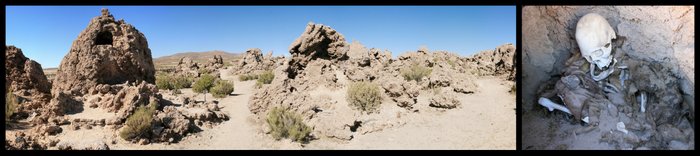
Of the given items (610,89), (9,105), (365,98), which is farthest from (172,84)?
(610,89)

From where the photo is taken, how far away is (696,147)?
491 cm

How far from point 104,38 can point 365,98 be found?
4320 mm

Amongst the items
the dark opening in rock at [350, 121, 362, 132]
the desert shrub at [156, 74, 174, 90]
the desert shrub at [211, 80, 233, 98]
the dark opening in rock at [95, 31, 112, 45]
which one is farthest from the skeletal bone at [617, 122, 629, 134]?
the desert shrub at [156, 74, 174, 90]

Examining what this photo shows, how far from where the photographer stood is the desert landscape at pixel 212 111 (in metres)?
5.29

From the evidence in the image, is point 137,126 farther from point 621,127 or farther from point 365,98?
point 621,127

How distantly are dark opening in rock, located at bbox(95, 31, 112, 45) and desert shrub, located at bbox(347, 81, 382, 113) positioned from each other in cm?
401

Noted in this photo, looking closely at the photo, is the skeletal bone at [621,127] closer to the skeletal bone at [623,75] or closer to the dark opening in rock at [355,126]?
the skeletal bone at [623,75]

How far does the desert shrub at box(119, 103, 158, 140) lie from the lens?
5.20m

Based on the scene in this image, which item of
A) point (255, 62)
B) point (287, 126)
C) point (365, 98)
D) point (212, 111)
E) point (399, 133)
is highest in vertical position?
point (255, 62)

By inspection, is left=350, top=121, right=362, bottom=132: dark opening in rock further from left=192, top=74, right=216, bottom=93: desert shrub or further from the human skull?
left=192, top=74, right=216, bottom=93: desert shrub

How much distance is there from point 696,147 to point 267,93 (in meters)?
5.71

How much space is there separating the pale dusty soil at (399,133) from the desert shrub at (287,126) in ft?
0.35

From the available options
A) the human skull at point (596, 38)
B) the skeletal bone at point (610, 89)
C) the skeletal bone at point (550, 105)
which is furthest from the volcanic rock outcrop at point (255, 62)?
the skeletal bone at point (610, 89)

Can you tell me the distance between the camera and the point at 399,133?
5820 mm
